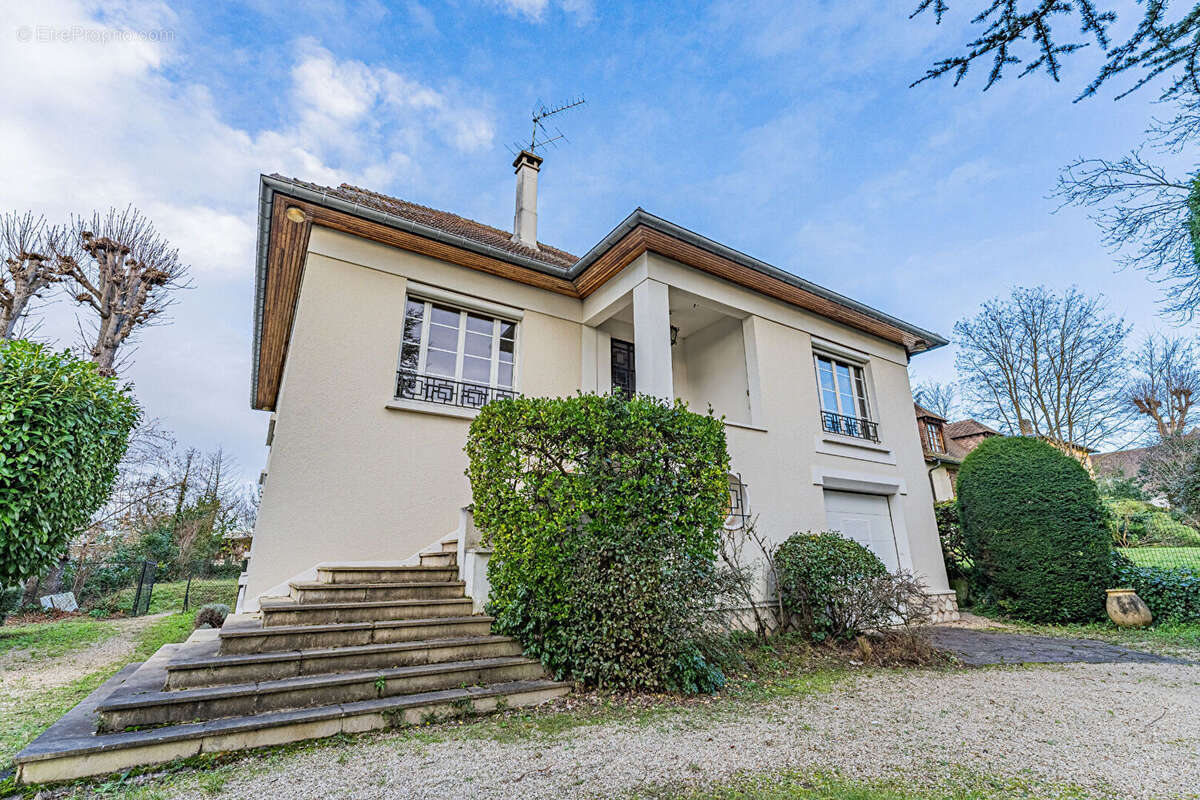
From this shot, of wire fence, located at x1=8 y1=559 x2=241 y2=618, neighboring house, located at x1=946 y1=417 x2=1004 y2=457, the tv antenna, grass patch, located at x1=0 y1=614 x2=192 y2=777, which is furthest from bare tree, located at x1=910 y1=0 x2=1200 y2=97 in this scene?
neighboring house, located at x1=946 y1=417 x2=1004 y2=457

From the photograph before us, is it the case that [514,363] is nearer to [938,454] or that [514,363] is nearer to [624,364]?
[624,364]

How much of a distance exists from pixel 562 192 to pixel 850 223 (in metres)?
5.97

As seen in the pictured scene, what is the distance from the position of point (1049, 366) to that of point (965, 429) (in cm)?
495

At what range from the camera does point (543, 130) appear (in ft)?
33.2

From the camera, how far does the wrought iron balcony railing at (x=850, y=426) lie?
28.8 ft

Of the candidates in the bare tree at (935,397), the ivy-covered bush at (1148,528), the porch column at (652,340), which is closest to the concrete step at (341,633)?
the porch column at (652,340)

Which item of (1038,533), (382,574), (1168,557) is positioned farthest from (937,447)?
(382,574)

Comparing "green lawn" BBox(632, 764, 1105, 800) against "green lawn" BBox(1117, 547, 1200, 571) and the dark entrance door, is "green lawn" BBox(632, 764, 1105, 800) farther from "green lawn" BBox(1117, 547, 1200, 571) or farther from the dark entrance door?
"green lawn" BBox(1117, 547, 1200, 571)

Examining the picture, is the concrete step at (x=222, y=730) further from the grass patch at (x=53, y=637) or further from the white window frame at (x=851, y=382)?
the white window frame at (x=851, y=382)

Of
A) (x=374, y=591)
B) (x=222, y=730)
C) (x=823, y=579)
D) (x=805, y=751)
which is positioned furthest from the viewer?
(x=823, y=579)

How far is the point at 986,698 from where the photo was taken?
411 centimetres

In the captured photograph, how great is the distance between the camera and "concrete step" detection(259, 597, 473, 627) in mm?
4027

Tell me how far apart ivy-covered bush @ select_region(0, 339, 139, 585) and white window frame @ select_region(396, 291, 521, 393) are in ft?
9.28

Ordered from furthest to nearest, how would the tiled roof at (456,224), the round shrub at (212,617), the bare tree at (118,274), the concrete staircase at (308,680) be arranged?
the bare tree at (118,274) → the tiled roof at (456,224) → the round shrub at (212,617) → the concrete staircase at (308,680)
